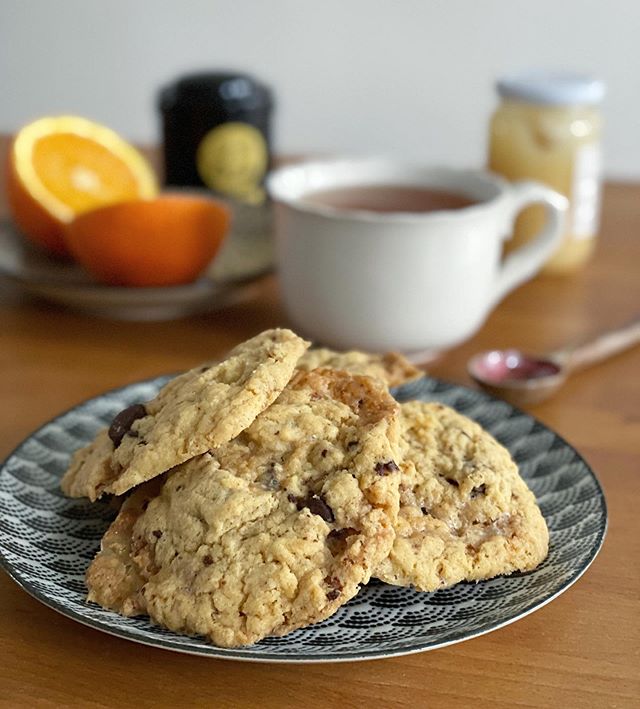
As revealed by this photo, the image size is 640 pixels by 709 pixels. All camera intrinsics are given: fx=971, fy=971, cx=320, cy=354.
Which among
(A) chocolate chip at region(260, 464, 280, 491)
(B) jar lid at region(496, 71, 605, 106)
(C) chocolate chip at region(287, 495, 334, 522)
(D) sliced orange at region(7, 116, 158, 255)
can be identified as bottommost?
(C) chocolate chip at region(287, 495, 334, 522)

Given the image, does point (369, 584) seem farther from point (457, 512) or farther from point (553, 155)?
point (553, 155)

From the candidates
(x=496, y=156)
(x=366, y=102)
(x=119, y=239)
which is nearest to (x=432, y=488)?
(x=119, y=239)

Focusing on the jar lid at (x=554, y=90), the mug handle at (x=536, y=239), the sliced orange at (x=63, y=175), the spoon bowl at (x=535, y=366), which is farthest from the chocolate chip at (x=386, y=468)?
the jar lid at (x=554, y=90)

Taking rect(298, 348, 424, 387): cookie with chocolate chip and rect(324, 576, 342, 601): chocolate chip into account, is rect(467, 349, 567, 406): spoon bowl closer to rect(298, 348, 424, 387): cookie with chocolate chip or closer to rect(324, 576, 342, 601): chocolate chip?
rect(298, 348, 424, 387): cookie with chocolate chip

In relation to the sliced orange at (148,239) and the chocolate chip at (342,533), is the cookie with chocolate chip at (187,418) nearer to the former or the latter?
the chocolate chip at (342,533)

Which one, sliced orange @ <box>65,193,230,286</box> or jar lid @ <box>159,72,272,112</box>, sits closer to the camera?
sliced orange @ <box>65,193,230,286</box>

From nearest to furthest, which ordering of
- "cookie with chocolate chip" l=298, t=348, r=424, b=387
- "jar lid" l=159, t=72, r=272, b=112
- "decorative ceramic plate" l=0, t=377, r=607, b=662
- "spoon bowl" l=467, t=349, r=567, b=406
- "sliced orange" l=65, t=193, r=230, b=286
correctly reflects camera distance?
"decorative ceramic plate" l=0, t=377, r=607, b=662 → "cookie with chocolate chip" l=298, t=348, r=424, b=387 → "spoon bowl" l=467, t=349, r=567, b=406 → "sliced orange" l=65, t=193, r=230, b=286 → "jar lid" l=159, t=72, r=272, b=112

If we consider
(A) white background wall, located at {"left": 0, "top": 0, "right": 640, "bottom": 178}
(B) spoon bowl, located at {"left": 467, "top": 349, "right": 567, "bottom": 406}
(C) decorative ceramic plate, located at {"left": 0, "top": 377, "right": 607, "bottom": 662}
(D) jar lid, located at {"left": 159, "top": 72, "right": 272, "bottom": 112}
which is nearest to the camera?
(C) decorative ceramic plate, located at {"left": 0, "top": 377, "right": 607, "bottom": 662}

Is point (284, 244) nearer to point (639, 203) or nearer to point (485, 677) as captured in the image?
point (485, 677)

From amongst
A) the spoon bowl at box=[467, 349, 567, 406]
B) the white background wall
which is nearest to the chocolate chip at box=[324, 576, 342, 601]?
the spoon bowl at box=[467, 349, 567, 406]
